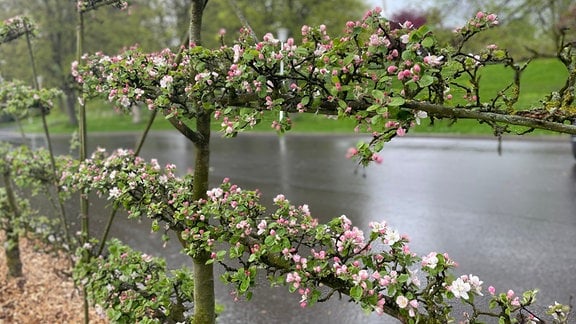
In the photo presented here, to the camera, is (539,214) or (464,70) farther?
(539,214)

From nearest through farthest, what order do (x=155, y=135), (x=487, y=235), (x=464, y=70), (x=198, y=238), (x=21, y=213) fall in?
(x=464, y=70)
(x=198, y=238)
(x=21, y=213)
(x=487, y=235)
(x=155, y=135)

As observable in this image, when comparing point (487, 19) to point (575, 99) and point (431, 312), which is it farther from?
point (431, 312)

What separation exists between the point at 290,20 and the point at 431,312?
19259mm

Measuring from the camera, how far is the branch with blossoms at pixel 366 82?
1653 mm

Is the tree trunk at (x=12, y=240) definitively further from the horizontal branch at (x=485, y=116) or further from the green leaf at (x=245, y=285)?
the horizontal branch at (x=485, y=116)

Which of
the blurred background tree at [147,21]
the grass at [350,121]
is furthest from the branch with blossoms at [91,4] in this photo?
the blurred background tree at [147,21]

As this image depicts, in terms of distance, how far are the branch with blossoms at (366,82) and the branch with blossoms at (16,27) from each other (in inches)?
100

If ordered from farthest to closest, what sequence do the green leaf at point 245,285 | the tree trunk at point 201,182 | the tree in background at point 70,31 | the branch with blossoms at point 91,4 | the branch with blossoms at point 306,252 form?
the tree in background at point 70,31 → the branch with blossoms at point 91,4 → the tree trunk at point 201,182 → the green leaf at point 245,285 → the branch with blossoms at point 306,252

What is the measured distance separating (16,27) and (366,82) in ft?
11.4

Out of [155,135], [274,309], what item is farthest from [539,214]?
[155,135]

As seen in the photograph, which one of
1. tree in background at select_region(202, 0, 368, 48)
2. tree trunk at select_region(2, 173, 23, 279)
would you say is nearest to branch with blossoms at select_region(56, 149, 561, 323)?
tree trunk at select_region(2, 173, 23, 279)

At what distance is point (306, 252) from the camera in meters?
2.23

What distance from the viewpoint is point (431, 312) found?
1.90 metres

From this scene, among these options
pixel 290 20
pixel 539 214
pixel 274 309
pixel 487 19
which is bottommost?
pixel 274 309
